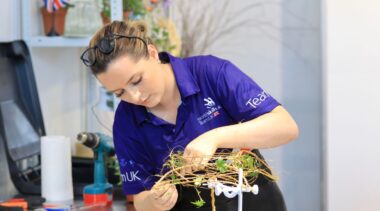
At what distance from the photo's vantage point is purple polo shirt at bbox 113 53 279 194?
1584 mm

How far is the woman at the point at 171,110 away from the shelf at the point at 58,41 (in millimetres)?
644

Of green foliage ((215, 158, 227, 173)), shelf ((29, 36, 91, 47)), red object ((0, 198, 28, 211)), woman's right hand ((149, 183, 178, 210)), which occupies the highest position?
shelf ((29, 36, 91, 47))

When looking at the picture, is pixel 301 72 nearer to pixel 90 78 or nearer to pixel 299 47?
pixel 299 47

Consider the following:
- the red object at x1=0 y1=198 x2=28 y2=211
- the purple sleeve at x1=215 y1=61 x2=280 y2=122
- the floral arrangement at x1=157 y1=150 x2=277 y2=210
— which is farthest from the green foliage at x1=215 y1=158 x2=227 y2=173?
the red object at x1=0 y1=198 x2=28 y2=211

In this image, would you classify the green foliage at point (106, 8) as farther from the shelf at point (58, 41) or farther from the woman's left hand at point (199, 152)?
the woman's left hand at point (199, 152)

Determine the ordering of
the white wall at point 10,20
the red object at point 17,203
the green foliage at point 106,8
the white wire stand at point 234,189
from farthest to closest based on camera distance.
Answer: the green foliage at point 106,8 < the white wall at point 10,20 < the red object at point 17,203 < the white wire stand at point 234,189

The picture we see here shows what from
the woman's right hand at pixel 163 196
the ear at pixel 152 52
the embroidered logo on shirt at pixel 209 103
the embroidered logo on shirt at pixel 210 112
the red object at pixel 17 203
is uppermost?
the ear at pixel 152 52

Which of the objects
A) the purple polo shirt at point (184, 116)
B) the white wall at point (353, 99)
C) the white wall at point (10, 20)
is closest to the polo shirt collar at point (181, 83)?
the purple polo shirt at point (184, 116)

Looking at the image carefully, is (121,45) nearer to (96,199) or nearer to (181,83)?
(181,83)

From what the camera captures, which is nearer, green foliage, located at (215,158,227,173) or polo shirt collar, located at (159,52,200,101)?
green foliage, located at (215,158,227,173)

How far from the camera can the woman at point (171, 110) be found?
1.47 meters

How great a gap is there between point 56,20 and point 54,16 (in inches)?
0.6

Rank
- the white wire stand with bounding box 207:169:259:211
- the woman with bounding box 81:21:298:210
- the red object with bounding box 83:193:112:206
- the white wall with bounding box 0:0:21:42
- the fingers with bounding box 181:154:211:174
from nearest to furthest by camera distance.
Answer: the white wire stand with bounding box 207:169:259:211
the fingers with bounding box 181:154:211:174
the woman with bounding box 81:21:298:210
the red object with bounding box 83:193:112:206
the white wall with bounding box 0:0:21:42

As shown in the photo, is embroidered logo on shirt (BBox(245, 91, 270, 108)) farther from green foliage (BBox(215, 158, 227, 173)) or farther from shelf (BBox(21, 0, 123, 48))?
shelf (BBox(21, 0, 123, 48))
